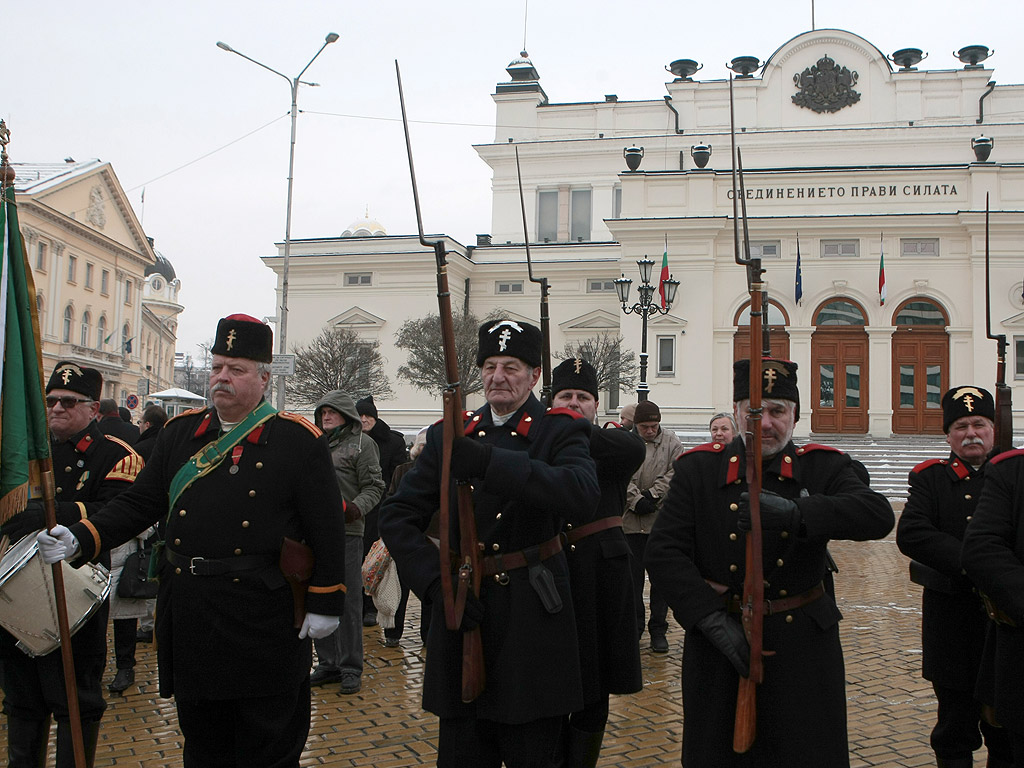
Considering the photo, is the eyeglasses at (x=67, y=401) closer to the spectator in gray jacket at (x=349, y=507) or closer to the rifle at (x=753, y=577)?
the spectator in gray jacket at (x=349, y=507)

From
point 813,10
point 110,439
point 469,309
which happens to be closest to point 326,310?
point 469,309

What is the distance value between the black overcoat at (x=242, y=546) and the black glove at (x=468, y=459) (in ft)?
3.09

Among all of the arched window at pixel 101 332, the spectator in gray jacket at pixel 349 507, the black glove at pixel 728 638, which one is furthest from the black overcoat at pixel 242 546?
the arched window at pixel 101 332

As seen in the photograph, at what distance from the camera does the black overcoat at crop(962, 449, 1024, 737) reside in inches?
136

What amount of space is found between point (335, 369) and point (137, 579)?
25.3 meters

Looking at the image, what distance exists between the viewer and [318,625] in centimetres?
393

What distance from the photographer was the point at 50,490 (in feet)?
13.2

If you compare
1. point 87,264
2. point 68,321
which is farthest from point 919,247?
point 87,264

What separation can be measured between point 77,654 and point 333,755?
155cm

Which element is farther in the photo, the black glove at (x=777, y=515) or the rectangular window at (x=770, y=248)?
the rectangular window at (x=770, y=248)

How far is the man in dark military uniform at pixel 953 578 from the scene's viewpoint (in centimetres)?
455

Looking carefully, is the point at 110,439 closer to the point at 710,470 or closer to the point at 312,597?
the point at 312,597

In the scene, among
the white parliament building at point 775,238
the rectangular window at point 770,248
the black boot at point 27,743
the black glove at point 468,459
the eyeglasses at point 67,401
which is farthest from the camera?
the rectangular window at point 770,248

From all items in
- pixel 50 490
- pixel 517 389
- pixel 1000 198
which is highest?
pixel 1000 198
